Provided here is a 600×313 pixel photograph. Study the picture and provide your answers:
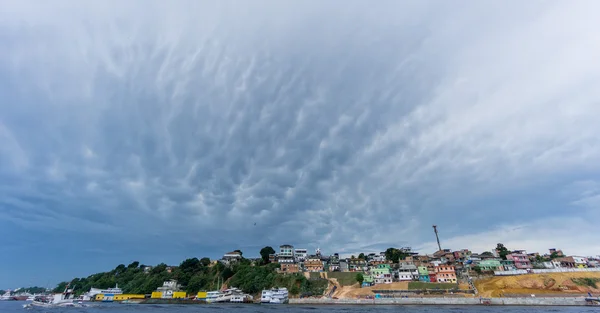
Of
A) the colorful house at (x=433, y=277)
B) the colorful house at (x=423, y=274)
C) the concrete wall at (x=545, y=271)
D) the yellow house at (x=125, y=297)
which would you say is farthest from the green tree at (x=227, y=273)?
the concrete wall at (x=545, y=271)

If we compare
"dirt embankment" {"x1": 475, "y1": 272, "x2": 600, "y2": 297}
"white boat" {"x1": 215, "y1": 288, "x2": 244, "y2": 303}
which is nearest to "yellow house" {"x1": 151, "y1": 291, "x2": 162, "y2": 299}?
"white boat" {"x1": 215, "y1": 288, "x2": 244, "y2": 303}

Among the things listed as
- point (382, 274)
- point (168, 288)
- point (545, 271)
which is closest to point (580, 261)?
point (545, 271)

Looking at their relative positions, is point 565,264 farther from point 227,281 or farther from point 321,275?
point 227,281

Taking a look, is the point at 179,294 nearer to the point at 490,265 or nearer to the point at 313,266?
the point at 313,266

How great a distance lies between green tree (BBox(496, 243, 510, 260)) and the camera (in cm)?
10769

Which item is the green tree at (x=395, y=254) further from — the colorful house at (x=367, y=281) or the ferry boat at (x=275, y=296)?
the ferry boat at (x=275, y=296)

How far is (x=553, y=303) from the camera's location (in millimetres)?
71688

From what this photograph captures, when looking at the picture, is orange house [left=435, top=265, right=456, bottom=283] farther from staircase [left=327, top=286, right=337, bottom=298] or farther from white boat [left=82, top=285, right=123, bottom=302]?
white boat [left=82, top=285, right=123, bottom=302]

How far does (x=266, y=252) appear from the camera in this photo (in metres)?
130

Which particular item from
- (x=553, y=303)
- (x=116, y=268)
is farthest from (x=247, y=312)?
(x=116, y=268)

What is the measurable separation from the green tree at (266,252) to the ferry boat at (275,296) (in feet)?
101

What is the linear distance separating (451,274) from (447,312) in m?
39.8

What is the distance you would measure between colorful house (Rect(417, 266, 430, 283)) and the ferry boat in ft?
144

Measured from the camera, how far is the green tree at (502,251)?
108 meters
